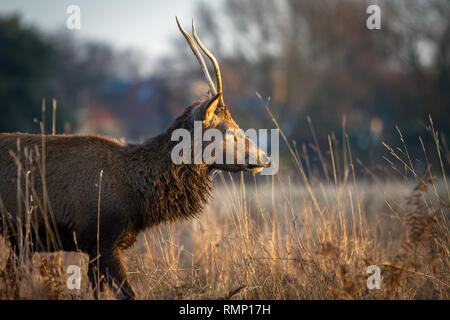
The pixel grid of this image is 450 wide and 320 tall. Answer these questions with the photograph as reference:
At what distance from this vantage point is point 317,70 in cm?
2553

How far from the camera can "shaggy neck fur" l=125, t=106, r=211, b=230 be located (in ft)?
13.6

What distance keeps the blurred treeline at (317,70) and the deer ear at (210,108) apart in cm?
1522

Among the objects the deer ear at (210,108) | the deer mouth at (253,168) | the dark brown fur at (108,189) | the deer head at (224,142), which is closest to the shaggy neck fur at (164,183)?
the dark brown fur at (108,189)

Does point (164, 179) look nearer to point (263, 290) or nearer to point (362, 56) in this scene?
point (263, 290)

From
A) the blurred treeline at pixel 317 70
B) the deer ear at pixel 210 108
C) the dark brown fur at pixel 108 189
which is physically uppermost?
the blurred treeline at pixel 317 70

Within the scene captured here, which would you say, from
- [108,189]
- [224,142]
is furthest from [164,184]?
[224,142]

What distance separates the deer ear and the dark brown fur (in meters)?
0.21

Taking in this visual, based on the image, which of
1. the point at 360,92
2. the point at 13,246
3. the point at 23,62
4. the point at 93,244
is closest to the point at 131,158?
the point at 93,244

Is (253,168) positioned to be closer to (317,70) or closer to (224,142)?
(224,142)

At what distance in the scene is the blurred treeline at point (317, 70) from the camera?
2069 centimetres

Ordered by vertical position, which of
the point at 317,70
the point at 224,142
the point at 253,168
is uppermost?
the point at 317,70

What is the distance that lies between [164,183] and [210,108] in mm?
831

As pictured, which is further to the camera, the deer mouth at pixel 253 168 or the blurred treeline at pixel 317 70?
the blurred treeline at pixel 317 70

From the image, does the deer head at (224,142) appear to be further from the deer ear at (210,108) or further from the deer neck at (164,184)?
the deer neck at (164,184)
